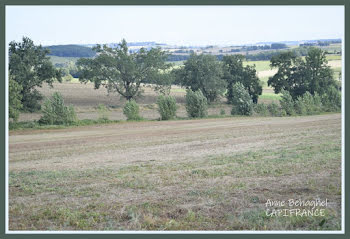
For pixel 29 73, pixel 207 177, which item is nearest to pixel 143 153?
pixel 207 177

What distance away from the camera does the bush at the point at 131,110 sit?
27375mm

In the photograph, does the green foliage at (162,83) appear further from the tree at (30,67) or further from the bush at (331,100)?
the bush at (331,100)

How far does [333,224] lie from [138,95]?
27582 mm

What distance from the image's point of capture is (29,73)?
29.1 metres

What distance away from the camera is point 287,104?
3111 centimetres

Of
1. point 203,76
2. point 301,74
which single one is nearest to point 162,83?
point 203,76

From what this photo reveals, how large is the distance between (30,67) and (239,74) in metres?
25.2

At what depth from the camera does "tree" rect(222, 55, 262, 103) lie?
45.9 meters

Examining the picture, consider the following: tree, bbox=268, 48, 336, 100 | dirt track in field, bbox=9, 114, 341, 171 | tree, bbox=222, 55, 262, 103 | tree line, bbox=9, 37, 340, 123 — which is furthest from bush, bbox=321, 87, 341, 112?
tree, bbox=222, 55, 262, 103

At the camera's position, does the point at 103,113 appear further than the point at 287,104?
No

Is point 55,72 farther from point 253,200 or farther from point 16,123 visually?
point 253,200

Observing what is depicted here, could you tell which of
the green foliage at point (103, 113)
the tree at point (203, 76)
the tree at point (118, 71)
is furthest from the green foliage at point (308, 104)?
the green foliage at point (103, 113)

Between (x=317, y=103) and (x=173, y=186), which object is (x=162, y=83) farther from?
(x=173, y=186)

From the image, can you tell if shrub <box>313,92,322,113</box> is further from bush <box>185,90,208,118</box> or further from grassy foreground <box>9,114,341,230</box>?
grassy foreground <box>9,114,341,230</box>
